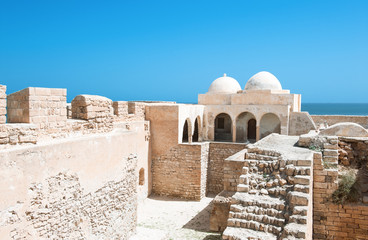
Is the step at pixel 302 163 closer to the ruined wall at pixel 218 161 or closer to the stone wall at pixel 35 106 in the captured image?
the stone wall at pixel 35 106

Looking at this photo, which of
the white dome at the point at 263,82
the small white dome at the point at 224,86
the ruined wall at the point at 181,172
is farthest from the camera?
the small white dome at the point at 224,86

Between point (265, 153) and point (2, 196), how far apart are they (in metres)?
5.24

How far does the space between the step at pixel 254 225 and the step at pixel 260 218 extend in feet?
0.26

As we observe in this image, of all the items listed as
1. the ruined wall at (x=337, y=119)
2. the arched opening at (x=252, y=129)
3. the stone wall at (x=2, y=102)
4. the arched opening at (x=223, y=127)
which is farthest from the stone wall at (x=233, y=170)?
the ruined wall at (x=337, y=119)

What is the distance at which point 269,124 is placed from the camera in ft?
58.2

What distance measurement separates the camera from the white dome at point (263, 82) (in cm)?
1777

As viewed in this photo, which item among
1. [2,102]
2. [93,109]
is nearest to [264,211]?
[93,109]

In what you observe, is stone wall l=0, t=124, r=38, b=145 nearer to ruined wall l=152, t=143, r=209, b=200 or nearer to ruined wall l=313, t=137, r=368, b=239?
ruined wall l=313, t=137, r=368, b=239

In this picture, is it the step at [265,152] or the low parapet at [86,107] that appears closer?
the low parapet at [86,107]

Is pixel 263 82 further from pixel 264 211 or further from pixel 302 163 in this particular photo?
pixel 264 211

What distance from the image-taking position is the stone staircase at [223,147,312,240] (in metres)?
4.95

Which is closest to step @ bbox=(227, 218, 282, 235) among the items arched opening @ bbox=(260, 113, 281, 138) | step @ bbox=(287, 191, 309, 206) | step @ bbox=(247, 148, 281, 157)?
step @ bbox=(287, 191, 309, 206)

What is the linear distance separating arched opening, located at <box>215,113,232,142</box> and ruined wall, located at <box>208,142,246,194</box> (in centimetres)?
446

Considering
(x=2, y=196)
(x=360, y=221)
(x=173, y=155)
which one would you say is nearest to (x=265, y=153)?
(x=360, y=221)
